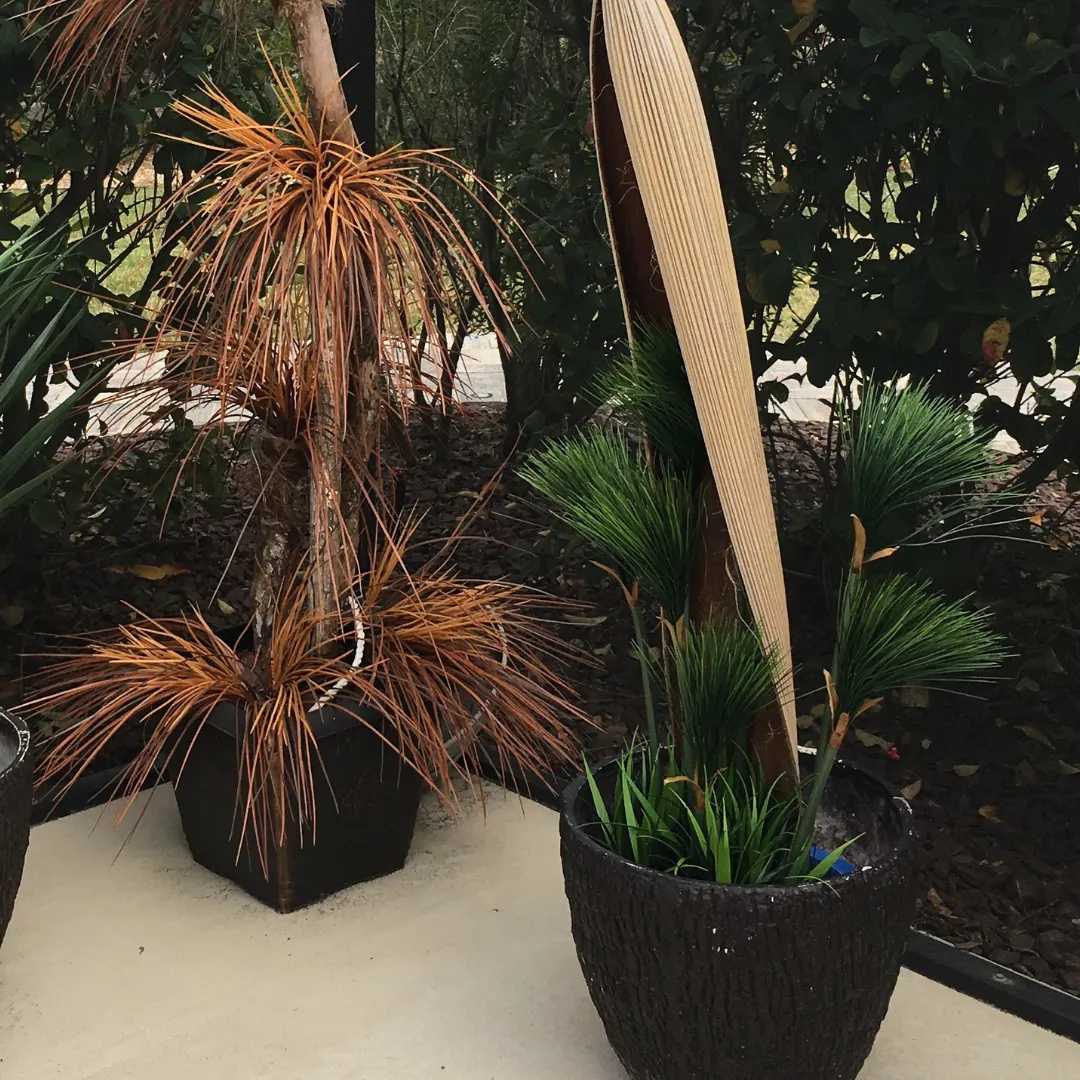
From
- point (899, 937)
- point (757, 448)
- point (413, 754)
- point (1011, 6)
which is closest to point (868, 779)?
point (899, 937)

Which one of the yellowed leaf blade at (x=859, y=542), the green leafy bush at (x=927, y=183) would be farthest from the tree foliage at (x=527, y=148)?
the yellowed leaf blade at (x=859, y=542)

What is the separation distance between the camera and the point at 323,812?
7.63 ft

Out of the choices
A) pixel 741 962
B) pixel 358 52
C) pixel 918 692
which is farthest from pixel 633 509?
pixel 358 52

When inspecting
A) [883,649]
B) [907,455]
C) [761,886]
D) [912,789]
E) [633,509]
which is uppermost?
[907,455]

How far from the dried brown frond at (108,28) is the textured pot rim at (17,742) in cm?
103

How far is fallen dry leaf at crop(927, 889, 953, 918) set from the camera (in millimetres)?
2373

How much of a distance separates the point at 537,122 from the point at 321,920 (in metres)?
1.86

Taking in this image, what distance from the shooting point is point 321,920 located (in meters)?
2.33

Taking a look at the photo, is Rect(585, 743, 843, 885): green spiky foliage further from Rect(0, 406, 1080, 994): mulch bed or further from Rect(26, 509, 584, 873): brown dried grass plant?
Rect(0, 406, 1080, 994): mulch bed

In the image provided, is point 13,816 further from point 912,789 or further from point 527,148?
point 527,148

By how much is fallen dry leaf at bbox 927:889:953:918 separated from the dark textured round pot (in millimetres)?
631

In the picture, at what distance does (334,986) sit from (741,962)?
0.78m

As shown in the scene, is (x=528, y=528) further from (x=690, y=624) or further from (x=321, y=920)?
(x=690, y=624)

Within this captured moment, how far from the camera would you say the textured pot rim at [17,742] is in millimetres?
1939
